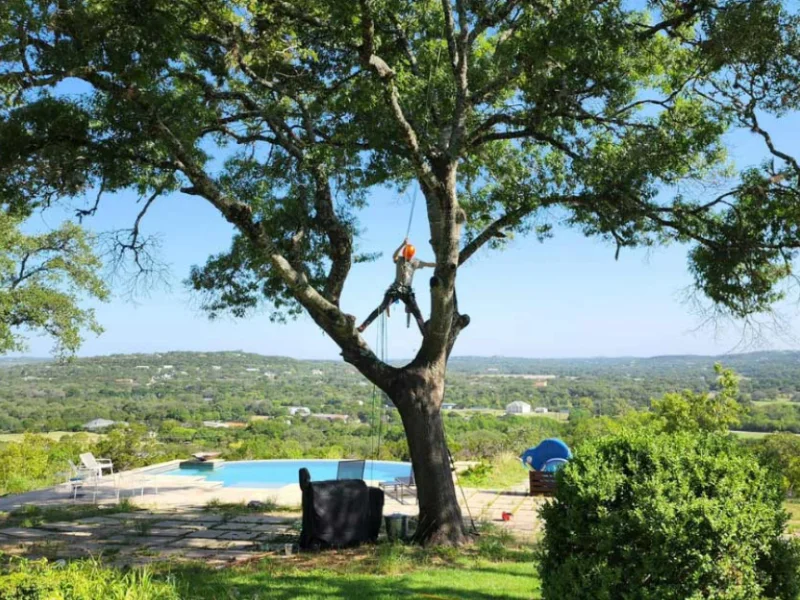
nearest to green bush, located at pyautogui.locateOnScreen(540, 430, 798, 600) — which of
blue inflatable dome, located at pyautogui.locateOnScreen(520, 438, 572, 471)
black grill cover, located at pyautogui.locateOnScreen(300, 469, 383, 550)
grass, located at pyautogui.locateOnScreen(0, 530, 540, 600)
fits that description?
grass, located at pyautogui.locateOnScreen(0, 530, 540, 600)

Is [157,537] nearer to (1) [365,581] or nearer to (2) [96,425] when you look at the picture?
(1) [365,581]

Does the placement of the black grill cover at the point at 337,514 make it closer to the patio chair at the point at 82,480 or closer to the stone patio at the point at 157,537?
the stone patio at the point at 157,537

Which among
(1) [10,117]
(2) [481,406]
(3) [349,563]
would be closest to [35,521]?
(3) [349,563]

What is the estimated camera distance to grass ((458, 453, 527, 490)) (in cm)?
1213

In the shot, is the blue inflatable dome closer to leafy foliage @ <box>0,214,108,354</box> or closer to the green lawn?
the green lawn

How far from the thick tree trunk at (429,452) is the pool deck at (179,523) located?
774 mm

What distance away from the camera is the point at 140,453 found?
595 inches

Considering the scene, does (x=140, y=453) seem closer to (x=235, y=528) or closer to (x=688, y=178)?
(x=235, y=528)

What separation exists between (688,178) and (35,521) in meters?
8.94

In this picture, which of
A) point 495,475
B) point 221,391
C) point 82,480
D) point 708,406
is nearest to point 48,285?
point 82,480

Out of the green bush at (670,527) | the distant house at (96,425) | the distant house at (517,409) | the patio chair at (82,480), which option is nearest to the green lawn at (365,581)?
the green bush at (670,527)

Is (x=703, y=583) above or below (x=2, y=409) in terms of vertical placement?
above

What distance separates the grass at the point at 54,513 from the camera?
27.5 ft

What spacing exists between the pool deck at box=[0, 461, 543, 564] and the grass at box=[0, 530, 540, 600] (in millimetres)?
561
